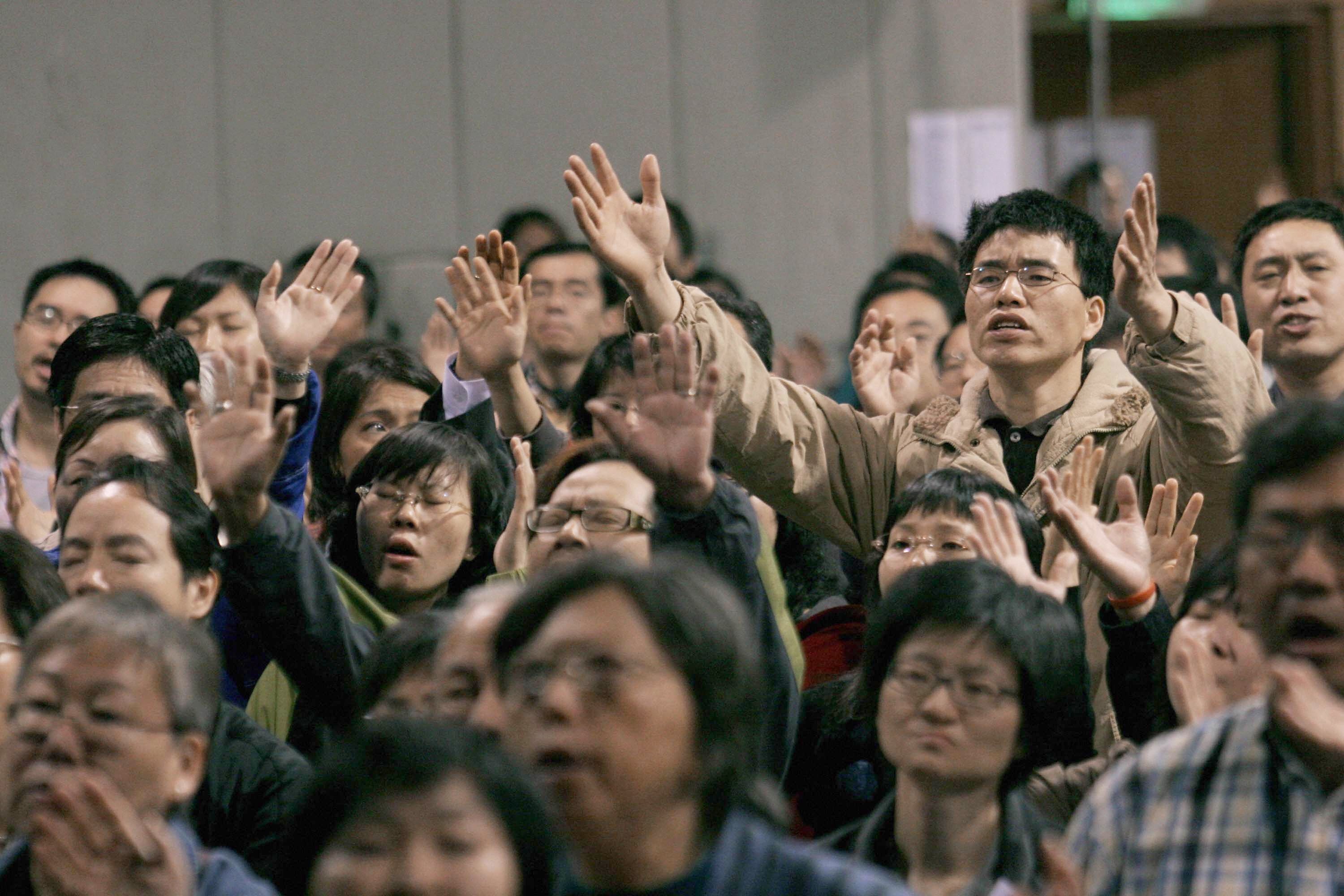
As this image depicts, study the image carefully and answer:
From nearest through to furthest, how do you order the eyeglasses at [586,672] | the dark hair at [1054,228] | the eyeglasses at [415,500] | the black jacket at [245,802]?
the eyeglasses at [586,672] < the black jacket at [245,802] < the eyeglasses at [415,500] < the dark hair at [1054,228]

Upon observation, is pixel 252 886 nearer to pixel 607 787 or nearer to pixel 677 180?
pixel 607 787

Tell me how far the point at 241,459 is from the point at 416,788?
3.11ft

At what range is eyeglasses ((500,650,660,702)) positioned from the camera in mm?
1766

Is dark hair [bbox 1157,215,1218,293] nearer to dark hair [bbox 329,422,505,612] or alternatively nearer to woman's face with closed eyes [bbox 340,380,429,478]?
woman's face with closed eyes [bbox 340,380,429,478]

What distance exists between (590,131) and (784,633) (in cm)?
443

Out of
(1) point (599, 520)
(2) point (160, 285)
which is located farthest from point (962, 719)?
(2) point (160, 285)

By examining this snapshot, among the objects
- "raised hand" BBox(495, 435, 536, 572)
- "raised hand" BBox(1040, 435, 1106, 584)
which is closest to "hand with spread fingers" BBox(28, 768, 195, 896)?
"raised hand" BBox(495, 435, 536, 572)

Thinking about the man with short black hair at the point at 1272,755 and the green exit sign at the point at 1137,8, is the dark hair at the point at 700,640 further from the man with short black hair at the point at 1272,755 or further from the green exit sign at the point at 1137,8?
the green exit sign at the point at 1137,8

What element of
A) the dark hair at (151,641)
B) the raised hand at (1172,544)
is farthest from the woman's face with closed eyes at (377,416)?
the dark hair at (151,641)

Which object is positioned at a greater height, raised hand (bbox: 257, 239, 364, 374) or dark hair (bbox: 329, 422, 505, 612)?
raised hand (bbox: 257, 239, 364, 374)

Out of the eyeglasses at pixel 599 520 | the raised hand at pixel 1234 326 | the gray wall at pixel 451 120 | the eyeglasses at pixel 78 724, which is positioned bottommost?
the eyeglasses at pixel 78 724

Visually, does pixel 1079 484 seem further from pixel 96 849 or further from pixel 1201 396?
pixel 96 849

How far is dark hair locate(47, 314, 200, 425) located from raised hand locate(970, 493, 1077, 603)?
5.76ft

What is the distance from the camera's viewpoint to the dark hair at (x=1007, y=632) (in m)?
2.28
